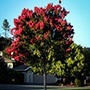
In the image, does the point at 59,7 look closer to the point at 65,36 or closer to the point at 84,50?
the point at 65,36

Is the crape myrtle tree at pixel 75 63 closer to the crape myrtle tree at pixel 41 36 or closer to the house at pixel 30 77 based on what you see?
the house at pixel 30 77

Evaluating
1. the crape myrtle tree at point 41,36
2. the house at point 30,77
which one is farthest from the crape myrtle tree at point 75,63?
the crape myrtle tree at point 41,36

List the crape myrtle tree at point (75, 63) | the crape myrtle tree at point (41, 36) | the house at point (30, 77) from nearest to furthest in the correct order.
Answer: the crape myrtle tree at point (41, 36) → the crape myrtle tree at point (75, 63) → the house at point (30, 77)

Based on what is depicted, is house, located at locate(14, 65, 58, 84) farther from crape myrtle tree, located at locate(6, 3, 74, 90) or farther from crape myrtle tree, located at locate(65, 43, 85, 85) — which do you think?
crape myrtle tree, located at locate(6, 3, 74, 90)

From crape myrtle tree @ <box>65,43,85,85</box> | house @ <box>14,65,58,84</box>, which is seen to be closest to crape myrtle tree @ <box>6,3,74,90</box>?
crape myrtle tree @ <box>65,43,85,85</box>

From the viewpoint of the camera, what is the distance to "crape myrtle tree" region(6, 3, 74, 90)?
23.3m

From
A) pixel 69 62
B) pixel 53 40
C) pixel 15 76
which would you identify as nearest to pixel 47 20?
pixel 53 40

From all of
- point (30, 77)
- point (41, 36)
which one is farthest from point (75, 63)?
point (41, 36)

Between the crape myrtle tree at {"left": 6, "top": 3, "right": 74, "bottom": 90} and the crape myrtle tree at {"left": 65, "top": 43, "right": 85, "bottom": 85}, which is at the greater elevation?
the crape myrtle tree at {"left": 65, "top": 43, "right": 85, "bottom": 85}

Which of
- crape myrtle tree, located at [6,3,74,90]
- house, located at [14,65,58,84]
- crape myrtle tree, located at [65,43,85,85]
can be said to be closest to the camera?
crape myrtle tree, located at [6,3,74,90]

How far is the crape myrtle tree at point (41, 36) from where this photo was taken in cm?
2327

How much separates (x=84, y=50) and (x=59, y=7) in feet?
132

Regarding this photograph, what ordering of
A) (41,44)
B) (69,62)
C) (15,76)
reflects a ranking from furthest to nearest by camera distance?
(15,76) < (69,62) < (41,44)

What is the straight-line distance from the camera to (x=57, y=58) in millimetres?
24047
